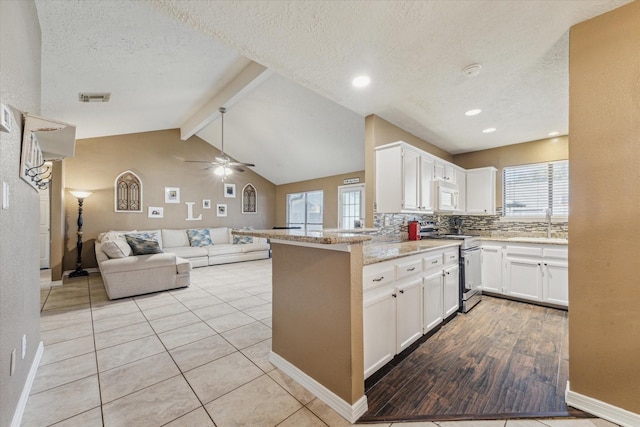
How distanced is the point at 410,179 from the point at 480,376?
2.13 m

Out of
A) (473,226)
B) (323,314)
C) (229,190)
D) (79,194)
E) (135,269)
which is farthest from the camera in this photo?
(229,190)

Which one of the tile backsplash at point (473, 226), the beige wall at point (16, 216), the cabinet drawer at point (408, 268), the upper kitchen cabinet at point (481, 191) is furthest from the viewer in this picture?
the upper kitchen cabinet at point (481, 191)

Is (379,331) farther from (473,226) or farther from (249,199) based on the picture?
(249,199)

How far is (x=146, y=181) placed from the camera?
627 centimetres

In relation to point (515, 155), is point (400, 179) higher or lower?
lower

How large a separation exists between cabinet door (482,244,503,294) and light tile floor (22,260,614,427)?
250cm

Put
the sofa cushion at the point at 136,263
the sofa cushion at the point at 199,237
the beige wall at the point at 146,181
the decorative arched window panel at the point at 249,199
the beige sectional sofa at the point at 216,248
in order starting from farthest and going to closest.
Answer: the decorative arched window panel at the point at 249,199 → the sofa cushion at the point at 199,237 → the beige sectional sofa at the point at 216,248 → the beige wall at the point at 146,181 → the sofa cushion at the point at 136,263

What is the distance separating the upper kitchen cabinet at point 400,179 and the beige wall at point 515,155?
1.98 metres

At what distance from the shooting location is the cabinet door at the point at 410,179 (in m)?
3.17

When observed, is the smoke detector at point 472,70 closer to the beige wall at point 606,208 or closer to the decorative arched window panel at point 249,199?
the beige wall at point 606,208

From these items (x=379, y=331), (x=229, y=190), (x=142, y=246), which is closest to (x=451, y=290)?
(x=379, y=331)

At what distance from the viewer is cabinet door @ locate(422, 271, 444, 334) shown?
2467 millimetres

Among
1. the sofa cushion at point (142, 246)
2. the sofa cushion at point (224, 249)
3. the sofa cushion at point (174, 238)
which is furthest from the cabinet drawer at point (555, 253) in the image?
the sofa cushion at point (174, 238)

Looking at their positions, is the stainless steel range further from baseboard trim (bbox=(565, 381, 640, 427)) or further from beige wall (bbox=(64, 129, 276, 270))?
beige wall (bbox=(64, 129, 276, 270))
